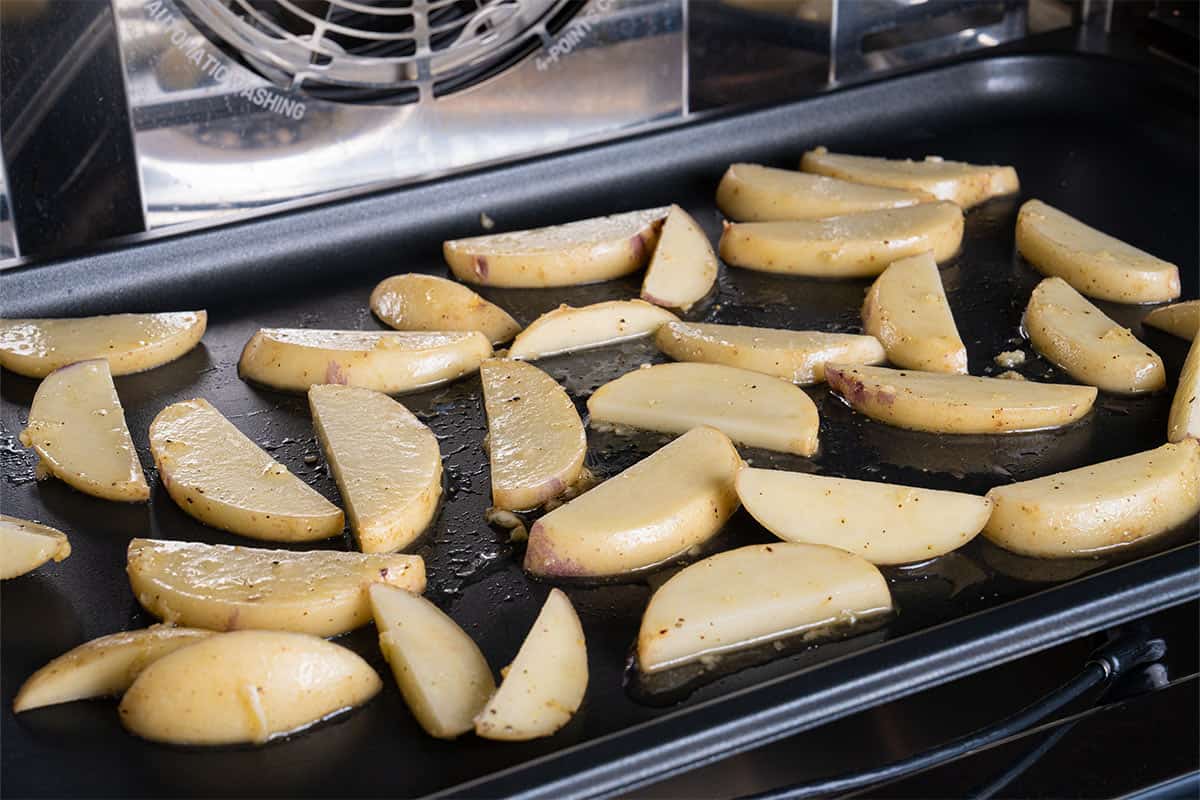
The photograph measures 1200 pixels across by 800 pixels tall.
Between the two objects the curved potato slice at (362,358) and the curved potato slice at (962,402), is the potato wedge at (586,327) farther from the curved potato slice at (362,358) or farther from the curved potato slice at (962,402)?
the curved potato slice at (962,402)

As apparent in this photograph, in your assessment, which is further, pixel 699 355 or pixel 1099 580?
pixel 699 355

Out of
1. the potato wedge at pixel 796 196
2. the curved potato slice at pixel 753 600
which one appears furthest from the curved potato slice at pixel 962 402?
the potato wedge at pixel 796 196

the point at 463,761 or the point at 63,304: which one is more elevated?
the point at 63,304

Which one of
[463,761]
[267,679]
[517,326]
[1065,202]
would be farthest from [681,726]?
[1065,202]

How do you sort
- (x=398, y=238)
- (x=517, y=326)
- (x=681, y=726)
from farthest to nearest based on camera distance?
(x=398, y=238)
(x=517, y=326)
(x=681, y=726)

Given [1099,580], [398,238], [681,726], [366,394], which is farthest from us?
[398,238]

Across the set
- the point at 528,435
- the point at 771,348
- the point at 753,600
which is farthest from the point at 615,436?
the point at 753,600

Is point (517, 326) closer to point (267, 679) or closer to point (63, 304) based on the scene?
point (63, 304)

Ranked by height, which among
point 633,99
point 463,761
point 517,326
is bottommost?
point 463,761
